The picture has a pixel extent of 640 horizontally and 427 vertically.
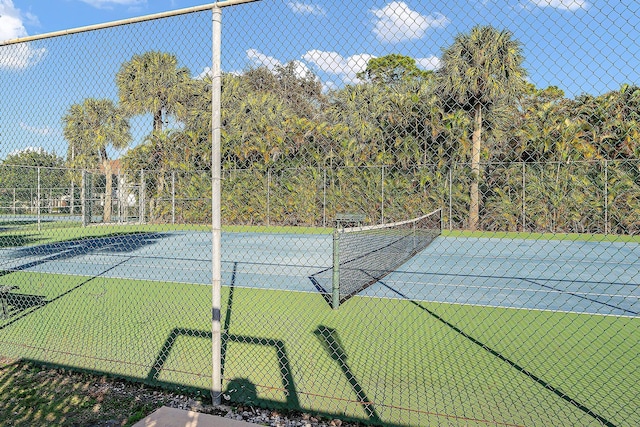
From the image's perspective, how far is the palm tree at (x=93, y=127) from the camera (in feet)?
15.9

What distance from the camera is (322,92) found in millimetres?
3988

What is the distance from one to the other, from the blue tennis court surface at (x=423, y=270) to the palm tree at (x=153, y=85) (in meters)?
4.05

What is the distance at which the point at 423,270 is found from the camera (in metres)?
9.87

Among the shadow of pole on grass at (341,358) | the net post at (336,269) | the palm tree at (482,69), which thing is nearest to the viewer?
the shadow of pole on grass at (341,358)

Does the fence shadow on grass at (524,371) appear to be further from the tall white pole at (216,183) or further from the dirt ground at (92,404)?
the tall white pole at (216,183)

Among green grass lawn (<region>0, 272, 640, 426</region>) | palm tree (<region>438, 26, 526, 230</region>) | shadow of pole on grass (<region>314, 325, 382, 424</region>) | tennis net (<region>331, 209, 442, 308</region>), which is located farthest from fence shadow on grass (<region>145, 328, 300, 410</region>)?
palm tree (<region>438, 26, 526, 230</region>)

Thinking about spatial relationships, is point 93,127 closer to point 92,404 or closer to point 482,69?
point 92,404

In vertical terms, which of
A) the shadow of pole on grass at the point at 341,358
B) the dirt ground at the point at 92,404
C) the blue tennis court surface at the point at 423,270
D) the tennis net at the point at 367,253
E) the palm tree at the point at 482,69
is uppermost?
the palm tree at the point at 482,69

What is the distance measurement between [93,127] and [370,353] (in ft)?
13.7

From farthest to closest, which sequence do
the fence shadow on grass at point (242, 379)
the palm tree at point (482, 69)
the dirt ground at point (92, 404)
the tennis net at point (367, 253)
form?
the tennis net at point (367, 253) < the palm tree at point (482, 69) < the fence shadow on grass at point (242, 379) < the dirt ground at point (92, 404)

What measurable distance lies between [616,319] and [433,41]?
5.04 meters

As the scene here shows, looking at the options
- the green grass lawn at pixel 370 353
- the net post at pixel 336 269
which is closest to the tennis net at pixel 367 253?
the net post at pixel 336 269

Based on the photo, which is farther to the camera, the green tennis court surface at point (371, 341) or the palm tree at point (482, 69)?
the palm tree at point (482, 69)

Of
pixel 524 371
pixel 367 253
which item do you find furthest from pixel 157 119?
pixel 367 253
